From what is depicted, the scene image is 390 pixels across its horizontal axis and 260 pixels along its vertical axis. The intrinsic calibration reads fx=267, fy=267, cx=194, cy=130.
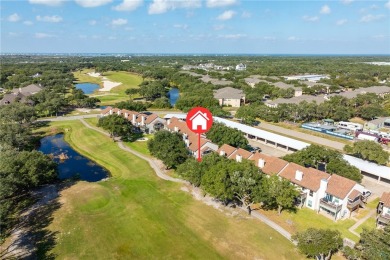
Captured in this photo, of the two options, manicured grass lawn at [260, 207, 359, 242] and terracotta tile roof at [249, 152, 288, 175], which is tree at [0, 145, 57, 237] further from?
terracotta tile roof at [249, 152, 288, 175]

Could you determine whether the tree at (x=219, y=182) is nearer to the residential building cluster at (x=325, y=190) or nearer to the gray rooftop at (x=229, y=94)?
the residential building cluster at (x=325, y=190)

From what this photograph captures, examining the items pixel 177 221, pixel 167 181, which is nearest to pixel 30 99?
pixel 167 181

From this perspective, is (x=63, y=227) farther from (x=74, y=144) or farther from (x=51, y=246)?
(x=74, y=144)

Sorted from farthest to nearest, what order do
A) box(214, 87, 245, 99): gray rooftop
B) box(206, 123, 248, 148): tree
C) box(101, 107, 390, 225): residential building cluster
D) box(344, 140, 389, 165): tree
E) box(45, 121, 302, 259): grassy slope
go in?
1. box(214, 87, 245, 99): gray rooftop
2. box(206, 123, 248, 148): tree
3. box(344, 140, 389, 165): tree
4. box(101, 107, 390, 225): residential building cluster
5. box(45, 121, 302, 259): grassy slope

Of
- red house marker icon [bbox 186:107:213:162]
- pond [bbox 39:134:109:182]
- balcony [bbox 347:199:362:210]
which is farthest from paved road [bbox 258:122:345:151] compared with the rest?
red house marker icon [bbox 186:107:213:162]

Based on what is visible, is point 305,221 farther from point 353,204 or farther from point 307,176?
point 353,204

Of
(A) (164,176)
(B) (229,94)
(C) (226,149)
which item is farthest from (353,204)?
(B) (229,94)
